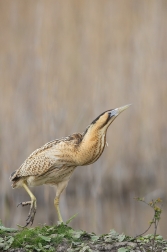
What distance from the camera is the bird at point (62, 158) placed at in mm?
4496

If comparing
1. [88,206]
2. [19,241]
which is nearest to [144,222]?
[88,206]

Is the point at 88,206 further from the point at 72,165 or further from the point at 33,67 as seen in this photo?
the point at 72,165

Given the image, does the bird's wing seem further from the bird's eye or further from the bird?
the bird's eye

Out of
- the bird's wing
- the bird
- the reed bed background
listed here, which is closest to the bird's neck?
the bird

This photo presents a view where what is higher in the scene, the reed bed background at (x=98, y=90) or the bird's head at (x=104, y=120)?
the reed bed background at (x=98, y=90)

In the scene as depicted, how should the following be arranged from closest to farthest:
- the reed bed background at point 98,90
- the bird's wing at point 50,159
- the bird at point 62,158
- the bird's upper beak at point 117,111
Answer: the bird's upper beak at point 117,111 → the bird at point 62,158 → the bird's wing at point 50,159 → the reed bed background at point 98,90

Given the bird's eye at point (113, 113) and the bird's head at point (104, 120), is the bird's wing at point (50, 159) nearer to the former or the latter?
the bird's head at point (104, 120)

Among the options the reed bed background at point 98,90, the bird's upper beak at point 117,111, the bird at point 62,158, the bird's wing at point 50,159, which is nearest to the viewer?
the bird's upper beak at point 117,111

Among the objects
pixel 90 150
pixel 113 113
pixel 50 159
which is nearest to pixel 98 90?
pixel 50 159

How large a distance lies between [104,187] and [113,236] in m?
5.43

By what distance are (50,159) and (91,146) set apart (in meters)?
0.37

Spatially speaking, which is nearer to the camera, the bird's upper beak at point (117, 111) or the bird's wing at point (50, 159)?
the bird's upper beak at point (117, 111)

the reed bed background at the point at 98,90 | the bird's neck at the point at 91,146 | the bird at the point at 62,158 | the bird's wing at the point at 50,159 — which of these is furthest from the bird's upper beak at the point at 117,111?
the reed bed background at the point at 98,90

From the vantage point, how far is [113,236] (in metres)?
4.17
